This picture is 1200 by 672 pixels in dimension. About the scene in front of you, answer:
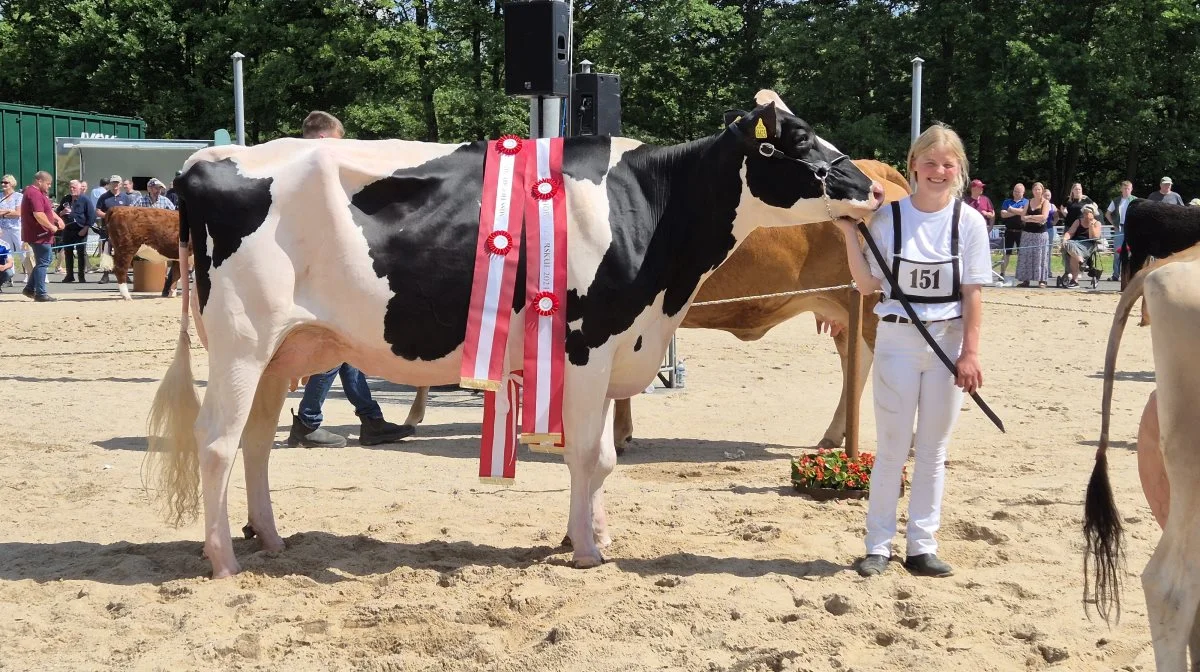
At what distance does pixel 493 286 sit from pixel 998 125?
32.1m

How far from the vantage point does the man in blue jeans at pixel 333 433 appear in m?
8.16

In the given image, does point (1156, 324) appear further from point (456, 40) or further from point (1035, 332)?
point (456, 40)

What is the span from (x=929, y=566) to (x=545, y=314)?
1953mm

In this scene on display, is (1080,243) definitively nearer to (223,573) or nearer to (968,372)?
(968,372)

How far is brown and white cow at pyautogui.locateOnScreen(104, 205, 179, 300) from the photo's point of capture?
19188 millimetres

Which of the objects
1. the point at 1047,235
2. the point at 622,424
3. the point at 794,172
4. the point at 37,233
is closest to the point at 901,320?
the point at 794,172

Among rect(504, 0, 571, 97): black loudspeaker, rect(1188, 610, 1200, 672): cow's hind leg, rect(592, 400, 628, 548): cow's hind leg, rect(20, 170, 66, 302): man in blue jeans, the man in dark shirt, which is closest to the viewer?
rect(1188, 610, 1200, 672): cow's hind leg

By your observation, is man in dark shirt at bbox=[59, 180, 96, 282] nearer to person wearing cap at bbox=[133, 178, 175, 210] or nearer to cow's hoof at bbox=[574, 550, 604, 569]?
person wearing cap at bbox=[133, 178, 175, 210]

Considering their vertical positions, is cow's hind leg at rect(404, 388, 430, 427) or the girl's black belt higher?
the girl's black belt

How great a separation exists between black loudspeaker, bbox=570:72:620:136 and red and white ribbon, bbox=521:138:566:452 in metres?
6.10

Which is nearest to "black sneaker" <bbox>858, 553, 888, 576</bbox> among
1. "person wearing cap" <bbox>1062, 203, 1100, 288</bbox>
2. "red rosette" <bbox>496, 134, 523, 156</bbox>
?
"red rosette" <bbox>496, 134, 523, 156</bbox>

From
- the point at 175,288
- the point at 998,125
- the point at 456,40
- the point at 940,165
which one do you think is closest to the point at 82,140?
the point at 175,288

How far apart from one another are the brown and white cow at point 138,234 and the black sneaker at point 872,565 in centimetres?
1598

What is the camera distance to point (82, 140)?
2750cm
